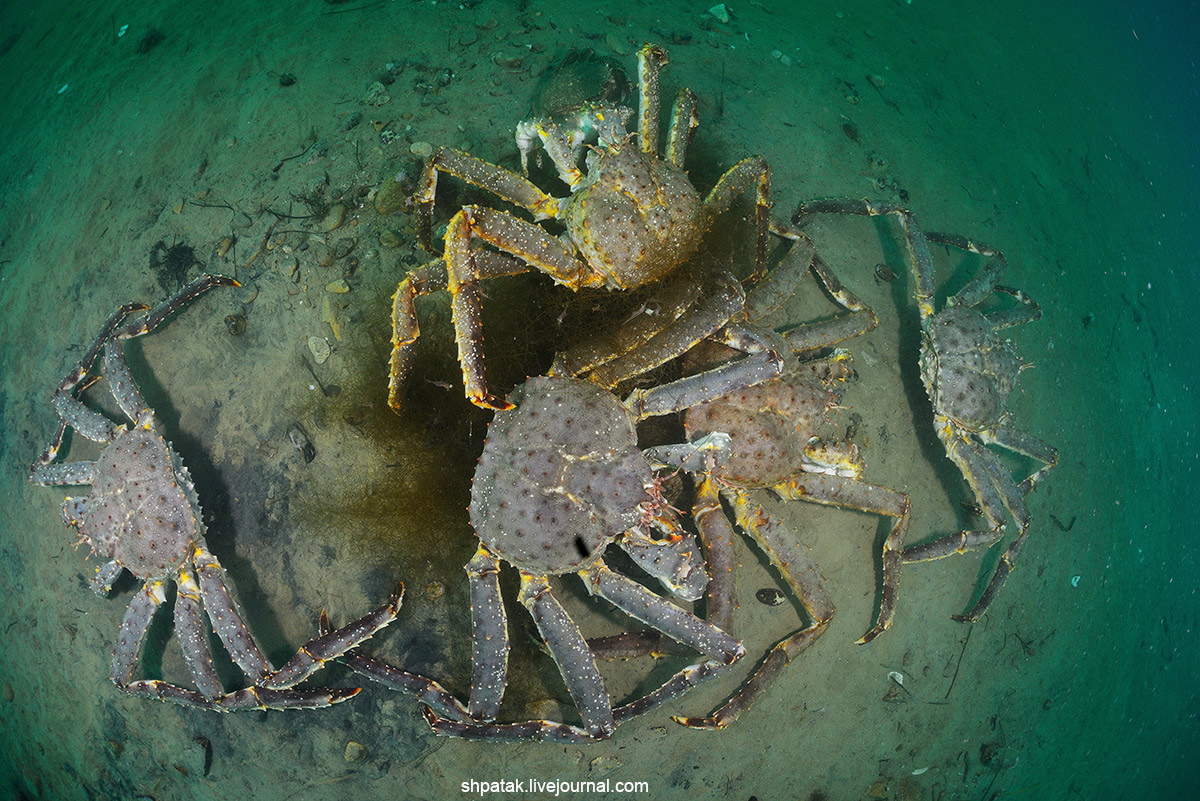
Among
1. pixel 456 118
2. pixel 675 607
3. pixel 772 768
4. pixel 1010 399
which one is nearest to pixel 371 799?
pixel 675 607

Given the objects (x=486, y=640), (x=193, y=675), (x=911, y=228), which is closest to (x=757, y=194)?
(x=911, y=228)

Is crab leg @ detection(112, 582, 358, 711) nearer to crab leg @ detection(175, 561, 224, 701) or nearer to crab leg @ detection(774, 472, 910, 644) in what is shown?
crab leg @ detection(175, 561, 224, 701)

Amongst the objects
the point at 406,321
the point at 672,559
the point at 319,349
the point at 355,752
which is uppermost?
the point at 406,321

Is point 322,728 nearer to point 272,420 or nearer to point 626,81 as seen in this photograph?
point 272,420

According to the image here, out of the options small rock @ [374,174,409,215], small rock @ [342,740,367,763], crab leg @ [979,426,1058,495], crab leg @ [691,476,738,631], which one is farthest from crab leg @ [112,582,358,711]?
crab leg @ [979,426,1058,495]

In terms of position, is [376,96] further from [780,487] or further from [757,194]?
[780,487]

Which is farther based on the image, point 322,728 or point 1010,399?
point 1010,399
